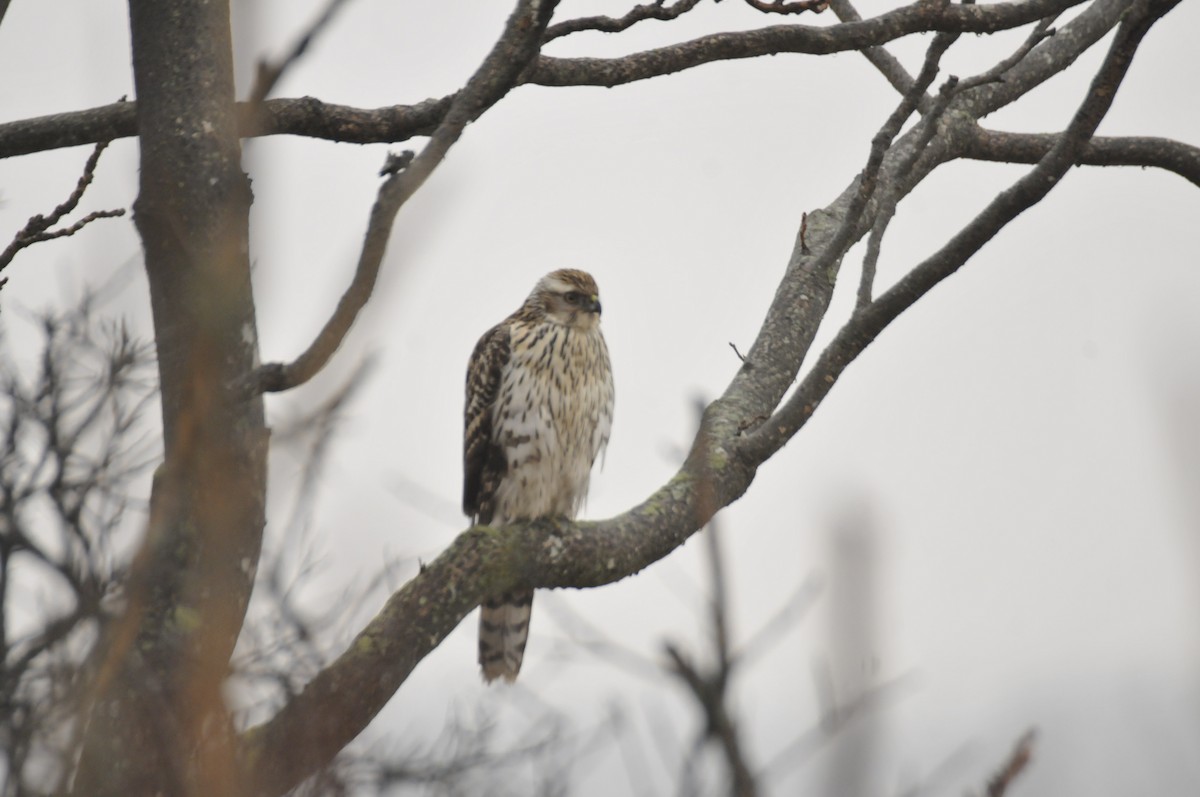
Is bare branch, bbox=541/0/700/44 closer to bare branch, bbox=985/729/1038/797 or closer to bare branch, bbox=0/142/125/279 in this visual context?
bare branch, bbox=0/142/125/279

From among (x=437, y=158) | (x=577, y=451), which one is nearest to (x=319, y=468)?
(x=437, y=158)

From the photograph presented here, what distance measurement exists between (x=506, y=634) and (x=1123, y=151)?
3.06 m

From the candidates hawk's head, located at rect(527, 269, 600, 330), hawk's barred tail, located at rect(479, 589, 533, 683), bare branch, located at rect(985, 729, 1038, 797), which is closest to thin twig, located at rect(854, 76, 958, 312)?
bare branch, located at rect(985, 729, 1038, 797)

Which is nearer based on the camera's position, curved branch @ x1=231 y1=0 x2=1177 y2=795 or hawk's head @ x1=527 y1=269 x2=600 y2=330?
curved branch @ x1=231 y1=0 x2=1177 y2=795

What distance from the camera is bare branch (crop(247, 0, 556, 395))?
2211mm

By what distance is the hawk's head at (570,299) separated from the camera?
625cm

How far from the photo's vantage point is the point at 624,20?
10.7ft

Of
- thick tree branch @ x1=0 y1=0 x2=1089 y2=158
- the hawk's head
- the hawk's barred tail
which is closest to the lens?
thick tree branch @ x1=0 y1=0 x2=1089 y2=158

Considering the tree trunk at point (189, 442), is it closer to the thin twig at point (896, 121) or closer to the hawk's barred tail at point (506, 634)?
the thin twig at point (896, 121)

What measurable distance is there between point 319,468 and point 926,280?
6.37 feet

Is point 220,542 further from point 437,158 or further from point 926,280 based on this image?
point 926,280

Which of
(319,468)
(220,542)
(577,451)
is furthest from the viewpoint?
(577,451)

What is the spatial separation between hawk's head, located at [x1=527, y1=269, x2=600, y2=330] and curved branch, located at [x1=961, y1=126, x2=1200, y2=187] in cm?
201

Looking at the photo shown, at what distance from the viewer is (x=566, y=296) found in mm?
6359
